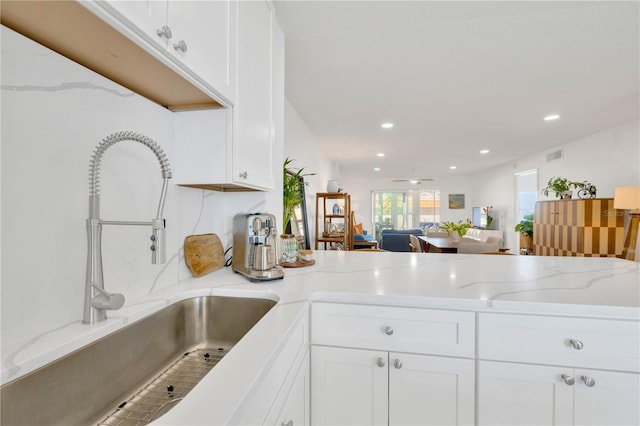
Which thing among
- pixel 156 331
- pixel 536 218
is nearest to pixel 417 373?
pixel 156 331

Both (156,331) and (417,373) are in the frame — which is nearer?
(156,331)

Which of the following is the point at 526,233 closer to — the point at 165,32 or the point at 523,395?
the point at 523,395

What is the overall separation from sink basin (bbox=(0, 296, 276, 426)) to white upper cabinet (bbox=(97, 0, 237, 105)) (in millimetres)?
805

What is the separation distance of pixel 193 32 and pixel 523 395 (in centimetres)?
165

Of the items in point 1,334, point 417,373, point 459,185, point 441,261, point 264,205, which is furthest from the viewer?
point 459,185

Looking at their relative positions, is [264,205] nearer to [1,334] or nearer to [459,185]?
[1,334]

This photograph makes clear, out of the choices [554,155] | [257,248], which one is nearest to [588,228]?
[554,155]

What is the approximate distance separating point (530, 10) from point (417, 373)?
215cm

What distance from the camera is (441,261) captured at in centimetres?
177

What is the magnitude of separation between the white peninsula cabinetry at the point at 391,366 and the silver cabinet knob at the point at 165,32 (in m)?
0.99

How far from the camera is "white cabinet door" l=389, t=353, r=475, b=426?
41.3 inches

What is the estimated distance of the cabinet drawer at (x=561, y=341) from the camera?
969 mm

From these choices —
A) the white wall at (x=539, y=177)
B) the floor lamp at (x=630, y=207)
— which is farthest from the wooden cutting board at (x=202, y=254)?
the white wall at (x=539, y=177)

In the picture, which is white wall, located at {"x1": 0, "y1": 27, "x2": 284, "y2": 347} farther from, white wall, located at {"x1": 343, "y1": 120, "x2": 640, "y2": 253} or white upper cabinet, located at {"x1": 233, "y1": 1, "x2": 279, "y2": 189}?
white wall, located at {"x1": 343, "y1": 120, "x2": 640, "y2": 253}
